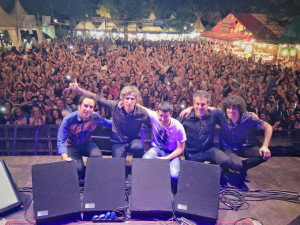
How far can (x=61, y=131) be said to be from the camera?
10.3 ft

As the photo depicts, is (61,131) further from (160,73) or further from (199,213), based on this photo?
(160,73)

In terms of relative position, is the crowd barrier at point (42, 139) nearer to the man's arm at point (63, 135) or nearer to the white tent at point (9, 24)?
the man's arm at point (63, 135)

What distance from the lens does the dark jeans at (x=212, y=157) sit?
3.17 m

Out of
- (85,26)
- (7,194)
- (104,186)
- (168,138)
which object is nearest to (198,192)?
(168,138)

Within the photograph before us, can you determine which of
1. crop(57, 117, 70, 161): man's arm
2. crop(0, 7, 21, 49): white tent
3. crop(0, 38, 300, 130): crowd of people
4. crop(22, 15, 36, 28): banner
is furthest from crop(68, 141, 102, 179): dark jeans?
crop(22, 15, 36, 28): banner

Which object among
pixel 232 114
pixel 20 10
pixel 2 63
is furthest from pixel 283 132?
pixel 20 10

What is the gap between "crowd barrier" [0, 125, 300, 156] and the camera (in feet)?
12.8

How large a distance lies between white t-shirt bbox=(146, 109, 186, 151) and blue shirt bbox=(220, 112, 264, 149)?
656 mm

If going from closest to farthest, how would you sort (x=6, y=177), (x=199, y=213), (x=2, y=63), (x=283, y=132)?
(x=199, y=213), (x=6, y=177), (x=283, y=132), (x=2, y=63)

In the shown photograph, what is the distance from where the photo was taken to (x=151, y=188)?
272cm

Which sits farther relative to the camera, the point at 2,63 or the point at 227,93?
the point at 2,63

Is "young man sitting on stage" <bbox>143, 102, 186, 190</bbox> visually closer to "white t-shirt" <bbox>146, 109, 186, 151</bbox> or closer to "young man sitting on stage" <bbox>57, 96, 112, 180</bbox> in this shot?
"white t-shirt" <bbox>146, 109, 186, 151</bbox>

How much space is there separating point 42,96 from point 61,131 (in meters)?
2.05

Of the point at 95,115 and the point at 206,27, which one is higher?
the point at 206,27
